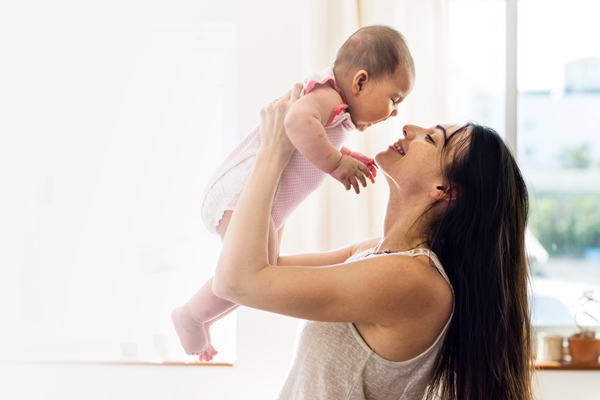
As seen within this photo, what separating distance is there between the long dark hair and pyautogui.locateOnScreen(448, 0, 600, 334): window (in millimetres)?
1920

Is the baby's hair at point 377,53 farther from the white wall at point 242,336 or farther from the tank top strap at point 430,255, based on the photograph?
the white wall at point 242,336

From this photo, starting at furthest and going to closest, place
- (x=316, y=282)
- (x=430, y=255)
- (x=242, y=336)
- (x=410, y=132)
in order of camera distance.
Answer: (x=242, y=336), (x=410, y=132), (x=430, y=255), (x=316, y=282)

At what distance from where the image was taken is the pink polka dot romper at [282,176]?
1466 mm

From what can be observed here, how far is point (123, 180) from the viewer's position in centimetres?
309

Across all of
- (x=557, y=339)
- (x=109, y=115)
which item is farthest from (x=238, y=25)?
(x=557, y=339)

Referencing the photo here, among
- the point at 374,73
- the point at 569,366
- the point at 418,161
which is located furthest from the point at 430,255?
the point at 569,366

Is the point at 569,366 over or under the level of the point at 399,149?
under

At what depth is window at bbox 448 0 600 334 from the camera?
10.3 ft

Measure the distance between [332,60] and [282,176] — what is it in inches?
53.4

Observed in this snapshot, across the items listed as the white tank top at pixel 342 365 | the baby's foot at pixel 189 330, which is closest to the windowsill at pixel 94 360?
the baby's foot at pixel 189 330

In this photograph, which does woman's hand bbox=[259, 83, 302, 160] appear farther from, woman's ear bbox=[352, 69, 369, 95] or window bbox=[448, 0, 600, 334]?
window bbox=[448, 0, 600, 334]

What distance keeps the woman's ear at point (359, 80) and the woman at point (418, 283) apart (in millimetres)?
174

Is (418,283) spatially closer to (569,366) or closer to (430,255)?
(430,255)

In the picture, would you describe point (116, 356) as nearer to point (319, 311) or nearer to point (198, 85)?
point (198, 85)
